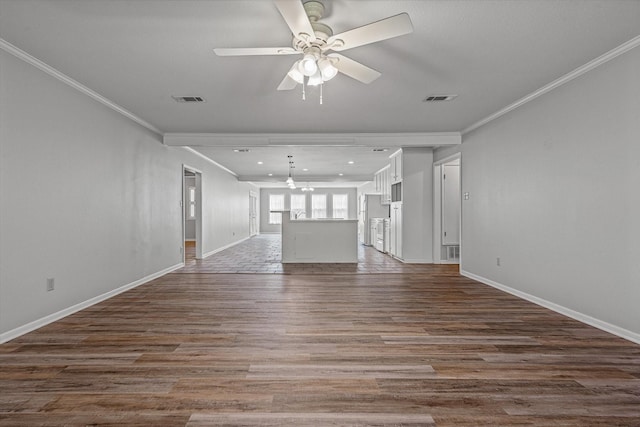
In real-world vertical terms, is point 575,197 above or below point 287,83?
below

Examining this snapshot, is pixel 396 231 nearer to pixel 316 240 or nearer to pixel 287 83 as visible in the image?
pixel 316 240

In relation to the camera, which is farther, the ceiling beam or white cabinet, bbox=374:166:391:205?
white cabinet, bbox=374:166:391:205

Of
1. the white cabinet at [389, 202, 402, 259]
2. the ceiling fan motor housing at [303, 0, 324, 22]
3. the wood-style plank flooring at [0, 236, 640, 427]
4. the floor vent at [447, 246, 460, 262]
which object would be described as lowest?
the wood-style plank flooring at [0, 236, 640, 427]

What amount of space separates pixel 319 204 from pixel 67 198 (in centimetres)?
1266

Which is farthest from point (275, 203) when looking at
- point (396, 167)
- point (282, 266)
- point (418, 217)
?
point (418, 217)

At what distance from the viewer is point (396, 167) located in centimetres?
738

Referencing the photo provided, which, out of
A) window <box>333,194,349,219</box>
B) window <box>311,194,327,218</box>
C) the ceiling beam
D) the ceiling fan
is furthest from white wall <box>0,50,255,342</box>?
window <box>333,194,349,219</box>

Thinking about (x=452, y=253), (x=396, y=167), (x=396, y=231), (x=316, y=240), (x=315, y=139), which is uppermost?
(x=315, y=139)

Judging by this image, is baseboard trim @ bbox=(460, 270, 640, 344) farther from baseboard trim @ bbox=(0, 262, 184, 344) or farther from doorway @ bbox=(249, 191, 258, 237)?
doorway @ bbox=(249, 191, 258, 237)

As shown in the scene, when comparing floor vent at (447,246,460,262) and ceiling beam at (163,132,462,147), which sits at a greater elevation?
ceiling beam at (163,132,462,147)

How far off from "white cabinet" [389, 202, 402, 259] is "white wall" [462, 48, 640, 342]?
2.33 meters

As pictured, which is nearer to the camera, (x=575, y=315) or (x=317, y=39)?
(x=317, y=39)

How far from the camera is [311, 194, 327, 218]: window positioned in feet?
51.7

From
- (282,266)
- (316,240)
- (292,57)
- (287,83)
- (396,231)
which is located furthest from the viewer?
(396,231)
